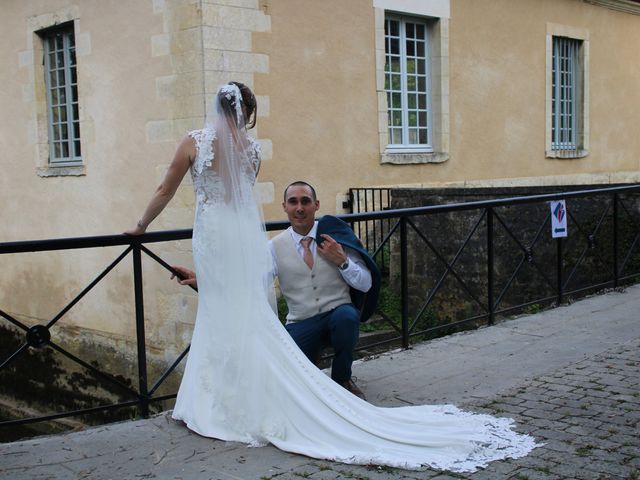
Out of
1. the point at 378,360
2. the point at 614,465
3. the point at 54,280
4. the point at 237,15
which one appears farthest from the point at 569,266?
the point at 54,280

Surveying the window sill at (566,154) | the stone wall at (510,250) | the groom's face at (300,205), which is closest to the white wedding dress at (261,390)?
the groom's face at (300,205)

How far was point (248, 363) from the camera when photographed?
398cm

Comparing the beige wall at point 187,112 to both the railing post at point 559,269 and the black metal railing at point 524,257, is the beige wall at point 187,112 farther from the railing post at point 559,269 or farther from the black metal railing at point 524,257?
the railing post at point 559,269

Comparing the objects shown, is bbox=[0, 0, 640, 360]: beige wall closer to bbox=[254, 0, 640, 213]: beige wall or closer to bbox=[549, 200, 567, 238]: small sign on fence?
bbox=[254, 0, 640, 213]: beige wall

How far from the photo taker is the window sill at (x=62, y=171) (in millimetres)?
10742

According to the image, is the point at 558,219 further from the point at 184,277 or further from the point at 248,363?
the point at 248,363

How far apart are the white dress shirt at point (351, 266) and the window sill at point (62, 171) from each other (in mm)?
6974

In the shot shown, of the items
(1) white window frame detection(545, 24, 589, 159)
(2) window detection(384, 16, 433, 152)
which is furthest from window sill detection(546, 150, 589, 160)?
(2) window detection(384, 16, 433, 152)

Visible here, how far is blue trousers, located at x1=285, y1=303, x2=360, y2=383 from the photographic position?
14.3ft

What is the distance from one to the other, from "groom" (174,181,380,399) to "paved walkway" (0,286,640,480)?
20.7 inches

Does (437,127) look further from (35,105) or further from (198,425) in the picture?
(198,425)

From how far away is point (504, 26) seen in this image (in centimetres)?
1306

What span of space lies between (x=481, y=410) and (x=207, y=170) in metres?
1.97

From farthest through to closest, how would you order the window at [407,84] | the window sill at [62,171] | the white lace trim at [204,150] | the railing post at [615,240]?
1. the window at [407,84]
2. the window sill at [62,171]
3. the railing post at [615,240]
4. the white lace trim at [204,150]
